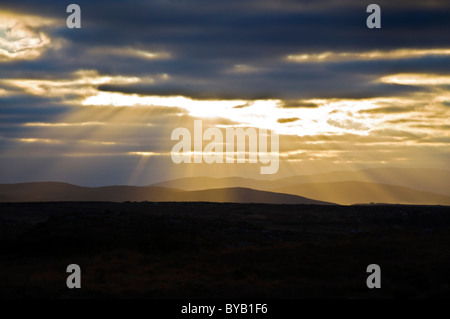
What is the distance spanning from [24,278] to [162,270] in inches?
285

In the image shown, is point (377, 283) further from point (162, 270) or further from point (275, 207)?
point (275, 207)

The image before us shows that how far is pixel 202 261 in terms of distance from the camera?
34.2m

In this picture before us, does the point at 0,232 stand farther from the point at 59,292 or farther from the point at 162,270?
the point at 59,292

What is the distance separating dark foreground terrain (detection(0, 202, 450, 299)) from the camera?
2466 centimetres

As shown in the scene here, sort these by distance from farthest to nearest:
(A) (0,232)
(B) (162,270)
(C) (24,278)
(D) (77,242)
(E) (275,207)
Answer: (E) (275,207)
(A) (0,232)
(D) (77,242)
(B) (162,270)
(C) (24,278)

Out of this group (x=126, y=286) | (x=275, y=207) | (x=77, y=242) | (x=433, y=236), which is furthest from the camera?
(x=275, y=207)

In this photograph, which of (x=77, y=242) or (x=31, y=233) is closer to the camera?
(x=77, y=242)

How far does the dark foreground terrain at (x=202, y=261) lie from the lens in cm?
2466

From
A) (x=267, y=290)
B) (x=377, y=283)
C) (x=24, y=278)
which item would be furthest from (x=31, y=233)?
(x=377, y=283)

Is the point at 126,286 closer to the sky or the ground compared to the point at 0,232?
closer to the ground

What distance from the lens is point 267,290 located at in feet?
79.9

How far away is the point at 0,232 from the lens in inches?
2068
